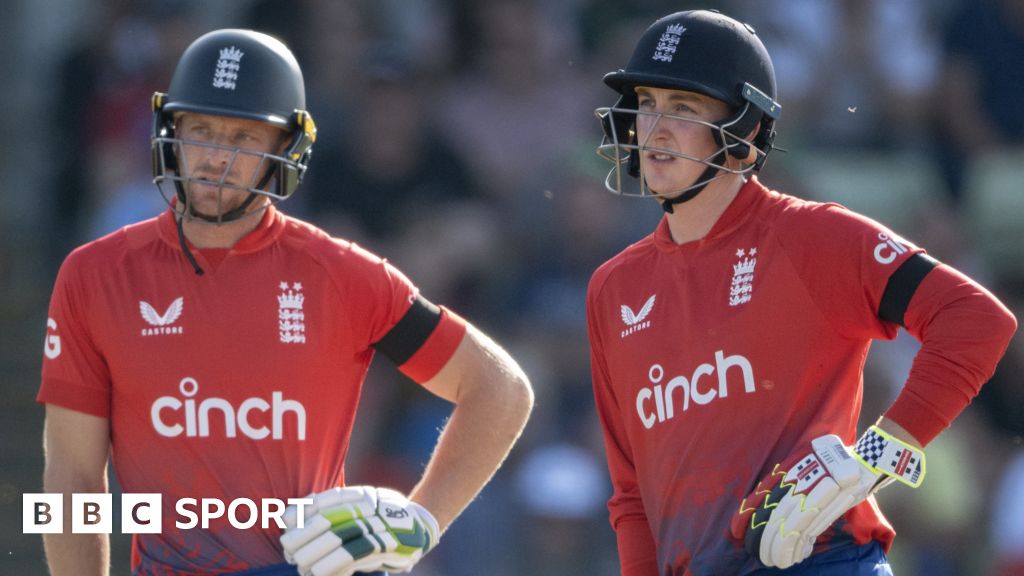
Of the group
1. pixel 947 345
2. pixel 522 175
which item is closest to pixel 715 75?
pixel 947 345

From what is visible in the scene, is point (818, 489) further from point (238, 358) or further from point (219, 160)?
point (219, 160)

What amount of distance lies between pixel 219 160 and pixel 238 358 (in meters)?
0.60

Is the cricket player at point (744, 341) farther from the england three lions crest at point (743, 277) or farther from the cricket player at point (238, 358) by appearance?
the cricket player at point (238, 358)

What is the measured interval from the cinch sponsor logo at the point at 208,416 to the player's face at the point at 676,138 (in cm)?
127

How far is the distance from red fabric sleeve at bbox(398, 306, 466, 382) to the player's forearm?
4.6 inches

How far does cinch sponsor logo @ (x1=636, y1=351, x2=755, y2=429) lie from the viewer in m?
4.66

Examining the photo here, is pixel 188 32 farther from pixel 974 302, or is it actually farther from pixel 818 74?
pixel 974 302

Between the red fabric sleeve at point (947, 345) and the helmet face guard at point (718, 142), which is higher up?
the helmet face guard at point (718, 142)

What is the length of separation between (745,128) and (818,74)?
5.78 meters

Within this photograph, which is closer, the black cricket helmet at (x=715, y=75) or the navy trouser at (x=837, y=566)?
the navy trouser at (x=837, y=566)

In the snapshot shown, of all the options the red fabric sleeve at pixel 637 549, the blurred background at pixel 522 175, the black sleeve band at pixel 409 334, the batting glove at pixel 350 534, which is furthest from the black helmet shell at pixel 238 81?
the blurred background at pixel 522 175

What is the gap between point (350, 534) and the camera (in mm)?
4500

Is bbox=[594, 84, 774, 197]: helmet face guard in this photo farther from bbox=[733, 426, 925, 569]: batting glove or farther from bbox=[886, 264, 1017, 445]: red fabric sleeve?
bbox=[733, 426, 925, 569]: batting glove

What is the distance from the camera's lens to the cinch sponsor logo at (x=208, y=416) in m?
4.75
